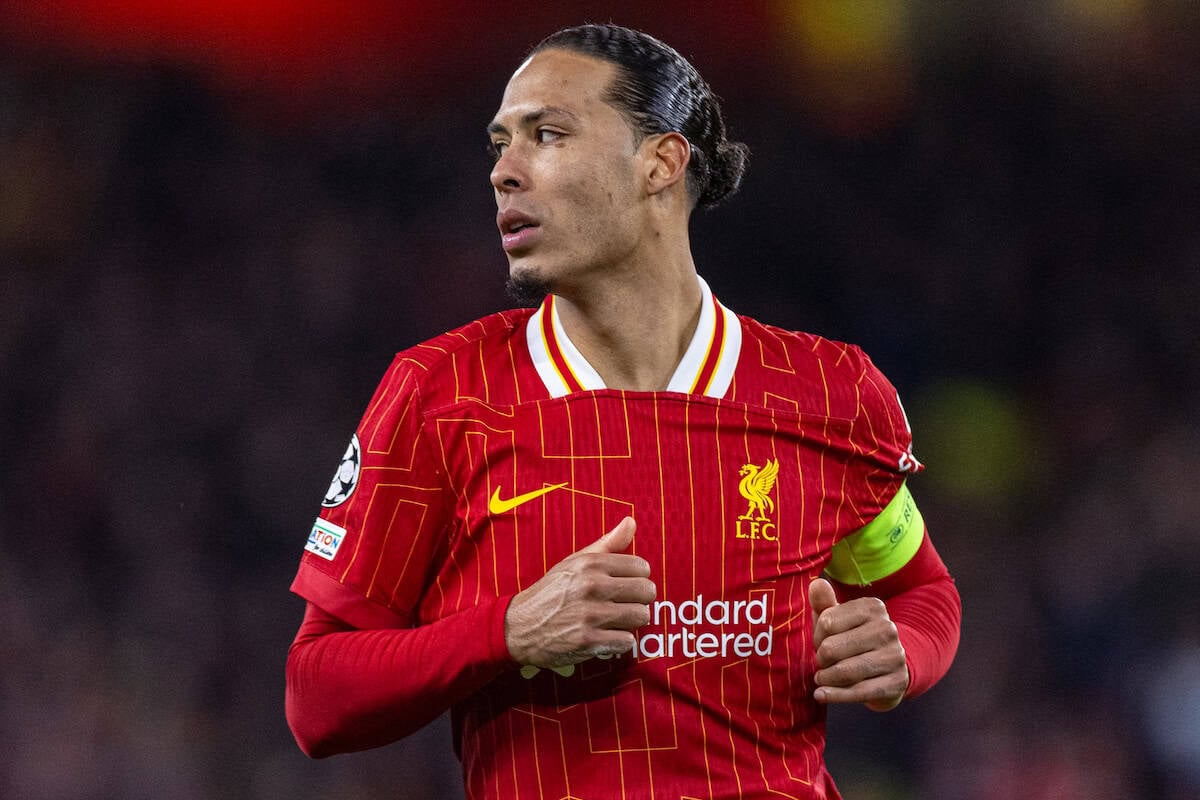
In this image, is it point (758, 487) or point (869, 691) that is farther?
point (758, 487)

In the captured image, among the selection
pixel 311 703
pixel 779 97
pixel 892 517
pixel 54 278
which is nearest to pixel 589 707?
pixel 311 703

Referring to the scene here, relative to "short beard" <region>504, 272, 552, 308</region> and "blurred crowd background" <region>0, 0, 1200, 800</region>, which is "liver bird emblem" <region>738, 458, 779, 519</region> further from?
"blurred crowd background" <region>0, 0, 1200, 800</region>

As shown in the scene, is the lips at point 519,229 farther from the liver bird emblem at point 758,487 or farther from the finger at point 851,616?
the finger at point 851,616

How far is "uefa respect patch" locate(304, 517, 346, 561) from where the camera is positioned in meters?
1.48

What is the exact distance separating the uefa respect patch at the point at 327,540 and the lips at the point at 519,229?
0.38m

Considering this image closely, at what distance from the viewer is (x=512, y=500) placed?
1500 millimetres

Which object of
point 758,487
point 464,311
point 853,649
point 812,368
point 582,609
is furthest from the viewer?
point 464,311

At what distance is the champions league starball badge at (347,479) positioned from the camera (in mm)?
1514

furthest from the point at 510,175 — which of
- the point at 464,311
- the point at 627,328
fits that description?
the point at 464,311

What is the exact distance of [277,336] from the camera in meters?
3.29

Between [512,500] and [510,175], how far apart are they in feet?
1.25

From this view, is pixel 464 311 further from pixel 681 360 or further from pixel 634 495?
pixel 634 495

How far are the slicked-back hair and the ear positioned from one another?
0.01 m

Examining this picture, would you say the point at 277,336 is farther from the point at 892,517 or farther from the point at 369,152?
the point at 892,517
